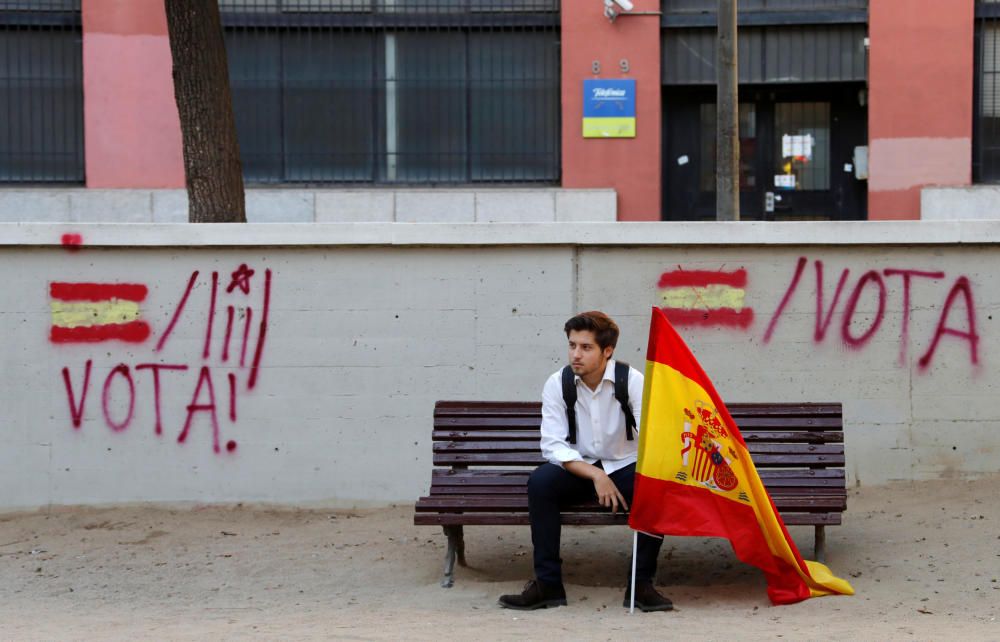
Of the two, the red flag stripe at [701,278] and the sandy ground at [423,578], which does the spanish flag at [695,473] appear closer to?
the sandy ground at [423,578]

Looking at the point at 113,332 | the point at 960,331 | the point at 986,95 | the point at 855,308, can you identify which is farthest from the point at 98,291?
the point at 986,95

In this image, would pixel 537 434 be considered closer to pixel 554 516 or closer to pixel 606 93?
pixel 554 516

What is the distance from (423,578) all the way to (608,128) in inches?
326

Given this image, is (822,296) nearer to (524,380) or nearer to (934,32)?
(524,380)

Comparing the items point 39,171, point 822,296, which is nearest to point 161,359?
point 822,296

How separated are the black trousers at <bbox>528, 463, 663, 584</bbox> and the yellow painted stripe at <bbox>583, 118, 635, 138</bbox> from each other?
847 cm

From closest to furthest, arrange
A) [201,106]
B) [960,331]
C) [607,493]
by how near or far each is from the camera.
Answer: [607,493] < [960,331] < [201,106]

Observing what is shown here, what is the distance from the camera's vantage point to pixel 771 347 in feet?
25.3

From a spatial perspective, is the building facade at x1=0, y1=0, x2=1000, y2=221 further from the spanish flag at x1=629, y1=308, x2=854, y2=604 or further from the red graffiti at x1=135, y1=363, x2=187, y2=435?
the spanish flag at x1=629, y1=308, x2=854, y2=604

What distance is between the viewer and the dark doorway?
1410 cm

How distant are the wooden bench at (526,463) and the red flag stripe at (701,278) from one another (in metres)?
1.23

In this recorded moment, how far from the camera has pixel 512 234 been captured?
7770 mm

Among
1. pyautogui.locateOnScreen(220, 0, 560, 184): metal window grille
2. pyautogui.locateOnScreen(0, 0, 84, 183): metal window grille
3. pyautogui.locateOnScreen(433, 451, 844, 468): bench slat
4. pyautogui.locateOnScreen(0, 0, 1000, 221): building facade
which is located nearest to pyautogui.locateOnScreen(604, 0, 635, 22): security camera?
pyautogui.locateOnScreen(0, 0, 1000, 221): building facade

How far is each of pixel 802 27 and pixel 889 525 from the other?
26.5ft
